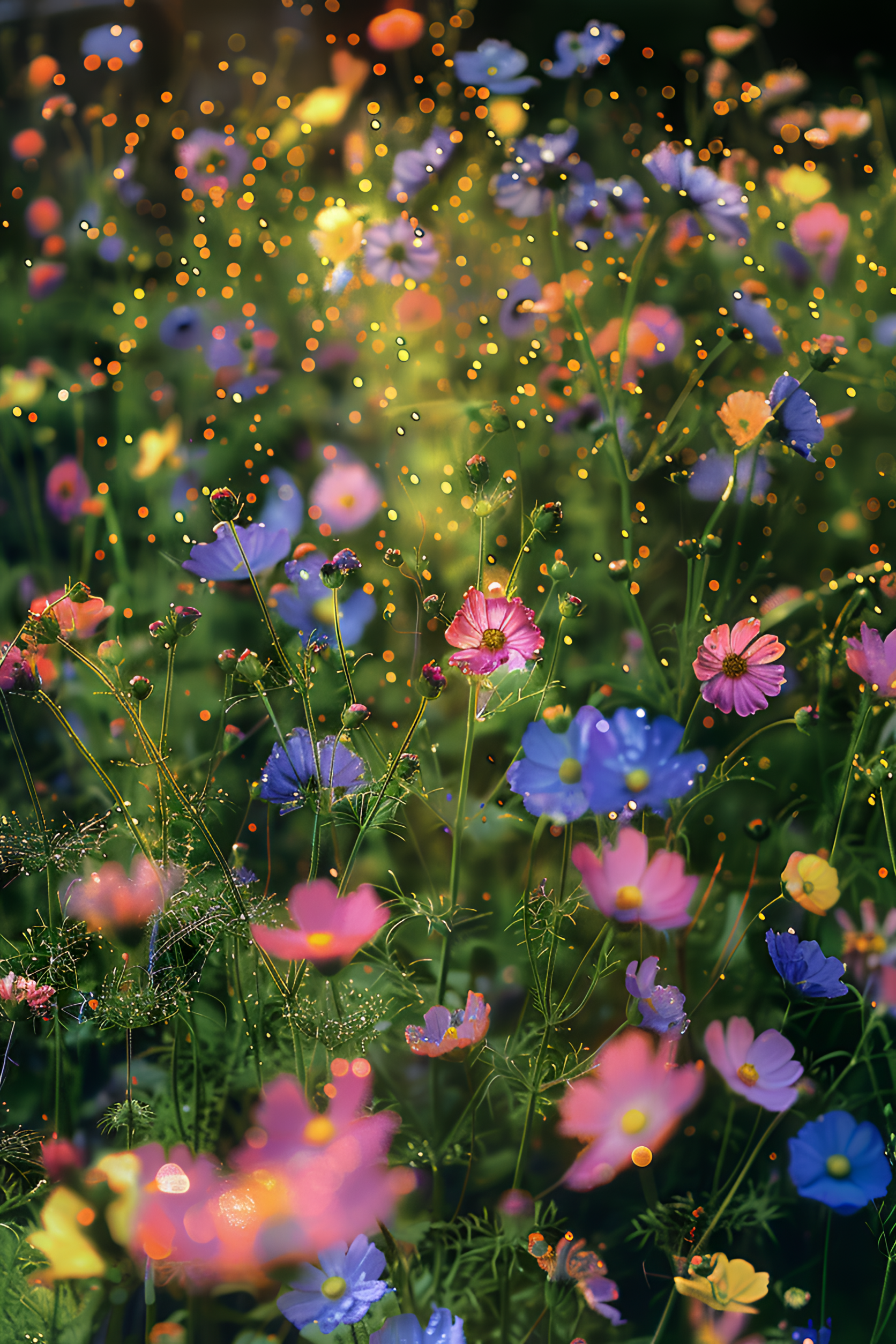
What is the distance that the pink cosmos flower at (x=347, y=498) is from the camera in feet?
2.34

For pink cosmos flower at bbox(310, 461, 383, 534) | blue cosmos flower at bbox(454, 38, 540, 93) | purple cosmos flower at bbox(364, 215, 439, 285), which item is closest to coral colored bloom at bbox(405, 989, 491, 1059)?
pink cosmos flower at bbox(310, 461, 383, 534)

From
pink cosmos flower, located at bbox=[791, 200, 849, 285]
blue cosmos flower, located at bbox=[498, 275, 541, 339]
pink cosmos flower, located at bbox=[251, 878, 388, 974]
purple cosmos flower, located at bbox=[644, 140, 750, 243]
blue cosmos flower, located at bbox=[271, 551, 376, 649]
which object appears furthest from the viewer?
pink cosmos flower, located at bbox=[791, 200, 849, 285]

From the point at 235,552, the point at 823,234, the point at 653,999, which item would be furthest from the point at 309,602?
the point at 823,234

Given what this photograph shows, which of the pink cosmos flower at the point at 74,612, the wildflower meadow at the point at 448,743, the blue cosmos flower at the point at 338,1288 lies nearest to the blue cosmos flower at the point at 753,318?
the wildflower meadow at the point at 448,743

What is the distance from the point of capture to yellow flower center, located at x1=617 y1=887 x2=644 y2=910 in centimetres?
45

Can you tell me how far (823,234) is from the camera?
2.97ft

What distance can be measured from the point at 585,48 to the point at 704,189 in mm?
178

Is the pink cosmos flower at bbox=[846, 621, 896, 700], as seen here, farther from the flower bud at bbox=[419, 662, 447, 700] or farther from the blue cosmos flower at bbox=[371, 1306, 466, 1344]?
the blue cosmos flower at bbox=[371, 1306, 466, 1344]

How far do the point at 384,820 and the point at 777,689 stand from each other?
0.66 feet

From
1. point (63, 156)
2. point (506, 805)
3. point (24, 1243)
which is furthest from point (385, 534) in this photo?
point (63, 156)

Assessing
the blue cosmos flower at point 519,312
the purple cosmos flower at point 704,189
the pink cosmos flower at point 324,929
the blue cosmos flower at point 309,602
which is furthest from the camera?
the blue cosmos flower at point 519,312

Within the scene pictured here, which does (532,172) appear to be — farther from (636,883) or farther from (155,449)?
(636,883)

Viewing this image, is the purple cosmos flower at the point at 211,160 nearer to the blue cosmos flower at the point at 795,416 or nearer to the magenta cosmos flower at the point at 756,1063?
the blue cosmos flower at the point at 795,416

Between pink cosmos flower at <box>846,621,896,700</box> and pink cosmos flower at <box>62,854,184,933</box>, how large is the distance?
360 mm
